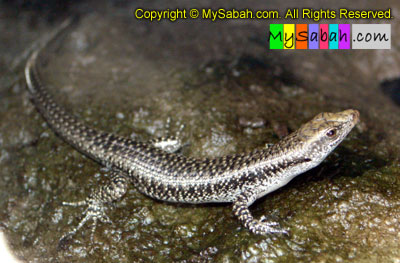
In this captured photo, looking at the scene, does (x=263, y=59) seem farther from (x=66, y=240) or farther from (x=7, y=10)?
(x=7, y=10)

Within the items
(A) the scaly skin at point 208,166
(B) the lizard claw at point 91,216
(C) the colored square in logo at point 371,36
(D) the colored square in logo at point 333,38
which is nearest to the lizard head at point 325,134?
(A) the scaly skin at point 208,166

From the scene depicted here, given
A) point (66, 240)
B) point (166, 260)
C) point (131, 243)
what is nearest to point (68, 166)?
point (66, 240)

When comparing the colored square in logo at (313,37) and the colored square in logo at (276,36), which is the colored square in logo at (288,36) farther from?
the colored square in logo at (313,37)

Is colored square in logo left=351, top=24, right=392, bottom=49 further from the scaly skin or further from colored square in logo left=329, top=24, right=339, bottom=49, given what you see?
the scaly skin

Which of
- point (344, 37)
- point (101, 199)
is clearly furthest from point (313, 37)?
point (101, 199)

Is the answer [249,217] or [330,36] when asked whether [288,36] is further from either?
[249,217]

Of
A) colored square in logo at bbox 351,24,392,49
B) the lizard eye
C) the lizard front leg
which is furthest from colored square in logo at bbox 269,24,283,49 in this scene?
the lizard front leg
